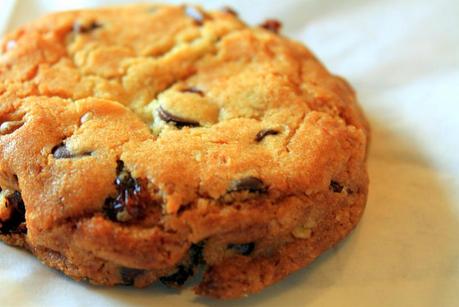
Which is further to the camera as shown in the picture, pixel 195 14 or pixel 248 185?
pixel 195 14

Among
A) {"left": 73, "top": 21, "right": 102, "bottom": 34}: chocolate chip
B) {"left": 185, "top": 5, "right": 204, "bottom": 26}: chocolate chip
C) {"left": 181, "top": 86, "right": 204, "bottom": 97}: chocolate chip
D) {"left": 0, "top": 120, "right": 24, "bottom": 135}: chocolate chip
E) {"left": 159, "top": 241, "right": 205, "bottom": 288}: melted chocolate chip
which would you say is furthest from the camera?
{"left": 185, "top": 5, "right": 204, "bottom": 26}: chocolate chip

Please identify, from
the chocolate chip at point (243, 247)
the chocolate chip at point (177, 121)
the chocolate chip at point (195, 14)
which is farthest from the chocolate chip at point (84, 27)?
the chocolate chip at point (243, 247)

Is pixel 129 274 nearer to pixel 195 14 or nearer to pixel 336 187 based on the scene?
pixel 336 187

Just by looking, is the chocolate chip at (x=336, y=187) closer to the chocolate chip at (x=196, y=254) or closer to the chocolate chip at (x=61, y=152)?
the chocolate chip at (x=196, y=254)

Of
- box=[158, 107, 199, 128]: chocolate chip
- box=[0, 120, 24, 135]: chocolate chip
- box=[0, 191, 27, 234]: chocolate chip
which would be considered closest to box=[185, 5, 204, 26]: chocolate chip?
box=[158, 107, 199, 128]: chocolate chip

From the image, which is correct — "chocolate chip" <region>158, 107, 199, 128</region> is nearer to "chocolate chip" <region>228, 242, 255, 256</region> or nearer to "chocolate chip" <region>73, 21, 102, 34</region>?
"chocolate chip" <region>228, 242, 255, 256</region>

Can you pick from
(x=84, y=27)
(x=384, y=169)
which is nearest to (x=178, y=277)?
(x=384, y=169)
